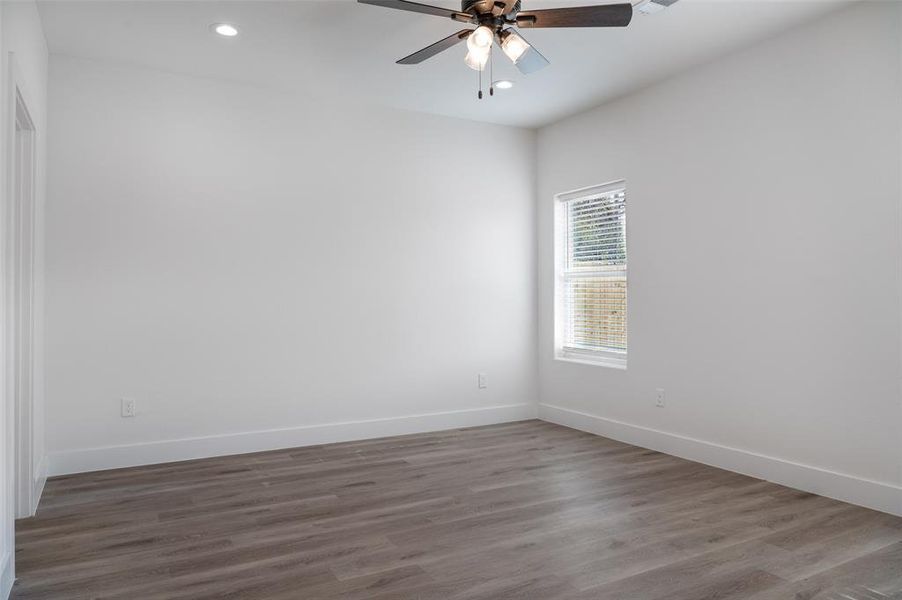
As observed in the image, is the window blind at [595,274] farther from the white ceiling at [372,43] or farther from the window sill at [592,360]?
the white ceiling at [372,43]

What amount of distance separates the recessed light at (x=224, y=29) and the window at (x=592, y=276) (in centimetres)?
296

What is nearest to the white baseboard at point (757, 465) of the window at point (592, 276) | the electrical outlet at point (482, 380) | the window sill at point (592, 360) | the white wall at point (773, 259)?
the white wall at point (773, 259)

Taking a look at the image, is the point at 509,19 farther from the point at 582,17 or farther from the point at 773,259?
the point at 773,259

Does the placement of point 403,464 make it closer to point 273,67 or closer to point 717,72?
point 273,67

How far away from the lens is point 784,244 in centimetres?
365

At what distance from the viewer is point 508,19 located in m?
2.88

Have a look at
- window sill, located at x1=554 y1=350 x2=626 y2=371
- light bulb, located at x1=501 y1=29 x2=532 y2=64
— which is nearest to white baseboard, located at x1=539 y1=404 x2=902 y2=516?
window sill, located at x1=554 y1=350 x2=626 y2=371

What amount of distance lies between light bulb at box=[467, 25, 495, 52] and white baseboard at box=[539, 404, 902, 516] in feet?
9.47

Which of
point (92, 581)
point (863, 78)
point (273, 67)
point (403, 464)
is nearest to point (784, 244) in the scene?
point (863, 78)

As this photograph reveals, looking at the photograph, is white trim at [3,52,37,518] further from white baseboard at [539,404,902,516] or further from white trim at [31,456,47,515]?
white baseboard at [539,404,902,516]

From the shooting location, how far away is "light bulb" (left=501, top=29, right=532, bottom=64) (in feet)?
9.67

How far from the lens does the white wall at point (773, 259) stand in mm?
3207

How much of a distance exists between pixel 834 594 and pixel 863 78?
2.58 metres

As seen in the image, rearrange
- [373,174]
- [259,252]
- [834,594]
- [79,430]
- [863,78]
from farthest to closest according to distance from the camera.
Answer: [373,174] → [259,252] → [79,430] → [863,78] → [834,594]
